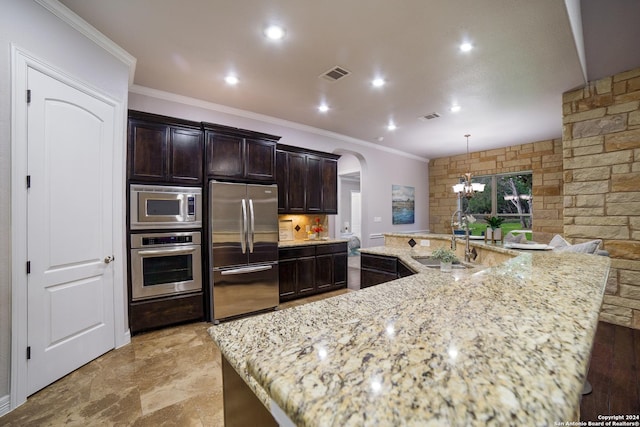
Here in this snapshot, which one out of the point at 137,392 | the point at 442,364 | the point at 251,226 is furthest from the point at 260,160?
the point at 442,364

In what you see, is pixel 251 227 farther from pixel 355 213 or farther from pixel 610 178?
pixel 355 213

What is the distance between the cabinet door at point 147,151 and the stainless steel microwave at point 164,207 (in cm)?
14

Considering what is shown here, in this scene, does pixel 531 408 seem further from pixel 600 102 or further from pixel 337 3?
pixel 600 102

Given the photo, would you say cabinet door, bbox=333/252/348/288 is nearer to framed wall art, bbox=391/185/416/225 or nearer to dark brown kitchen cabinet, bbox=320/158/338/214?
dark brown kitchen cabinet, bbox=320/158/338/214

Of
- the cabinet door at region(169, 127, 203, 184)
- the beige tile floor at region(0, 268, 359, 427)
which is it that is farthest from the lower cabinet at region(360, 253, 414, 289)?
the cabinet door at region(169, 127, 203, 184)

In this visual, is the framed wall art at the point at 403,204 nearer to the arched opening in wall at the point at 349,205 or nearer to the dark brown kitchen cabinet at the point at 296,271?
the arched opening in wall at the point at 349,205

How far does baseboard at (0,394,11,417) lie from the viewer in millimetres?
1769

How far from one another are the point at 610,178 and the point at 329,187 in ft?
11.9

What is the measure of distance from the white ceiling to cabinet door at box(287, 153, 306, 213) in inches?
26.5

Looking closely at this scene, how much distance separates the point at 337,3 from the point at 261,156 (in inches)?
81.9

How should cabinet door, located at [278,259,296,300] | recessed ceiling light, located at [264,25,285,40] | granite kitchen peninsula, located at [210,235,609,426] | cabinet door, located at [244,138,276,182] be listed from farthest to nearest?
cabinet door, located at [278,259,296,300], cabinet door, located at [244,138,276,182], recessed ceiling light, located at [264,25,285,40], granite kitchen peninsula, located at [210,235,609,426]

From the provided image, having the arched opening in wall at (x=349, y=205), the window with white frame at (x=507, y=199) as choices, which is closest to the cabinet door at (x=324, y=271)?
the arched opening in wall at (x=349, y=205)

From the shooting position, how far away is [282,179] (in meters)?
4.30

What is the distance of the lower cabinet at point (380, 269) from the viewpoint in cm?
304
